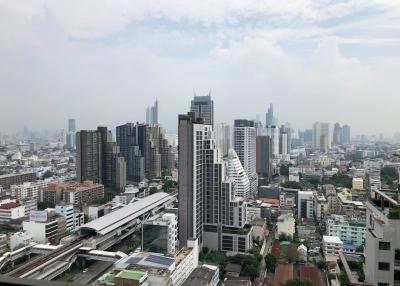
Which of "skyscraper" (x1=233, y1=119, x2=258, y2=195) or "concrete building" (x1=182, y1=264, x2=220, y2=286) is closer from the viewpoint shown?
"concrete building" (x1=182, y1=264, x2=220, y2=286)

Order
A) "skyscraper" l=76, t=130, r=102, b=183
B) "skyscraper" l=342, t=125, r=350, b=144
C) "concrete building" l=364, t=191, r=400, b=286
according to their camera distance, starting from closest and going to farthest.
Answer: "concrete building" l=364, t=191, r=400, b=286 → "skyscraper" l=76, t=130, r=102, b=183 → "skyscraper" l=342, t=125, r=350, b=144

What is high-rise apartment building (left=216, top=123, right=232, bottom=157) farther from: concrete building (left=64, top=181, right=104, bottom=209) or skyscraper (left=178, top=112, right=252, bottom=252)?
skyscraper (left=178, top=112, right=252, bottom=252)

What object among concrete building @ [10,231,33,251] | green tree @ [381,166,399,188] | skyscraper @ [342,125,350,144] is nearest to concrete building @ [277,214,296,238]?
concrete building @ [10,231,33,251]

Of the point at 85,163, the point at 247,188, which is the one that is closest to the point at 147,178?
the point at 85,163

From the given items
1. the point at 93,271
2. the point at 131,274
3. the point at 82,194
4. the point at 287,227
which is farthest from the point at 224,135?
the point at 131,274

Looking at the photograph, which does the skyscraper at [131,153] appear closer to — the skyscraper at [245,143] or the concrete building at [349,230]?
the skyscraper at [245,143]

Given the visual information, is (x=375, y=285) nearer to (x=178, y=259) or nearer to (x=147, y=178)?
(x=178, y=259)

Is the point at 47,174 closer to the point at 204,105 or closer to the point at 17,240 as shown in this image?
the point at 204,105
